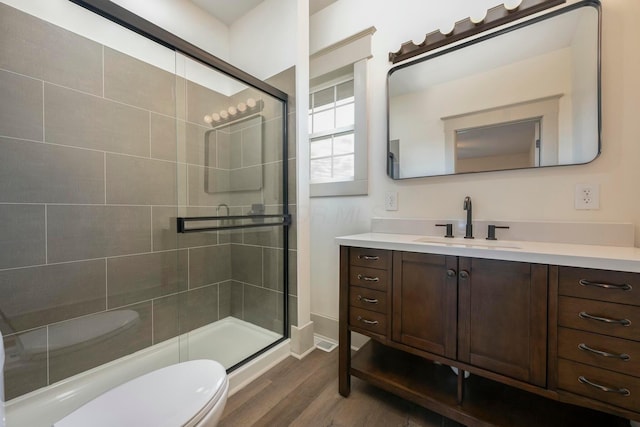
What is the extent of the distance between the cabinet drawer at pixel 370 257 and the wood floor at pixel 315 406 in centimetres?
74

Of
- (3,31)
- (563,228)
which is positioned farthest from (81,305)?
(563,228)

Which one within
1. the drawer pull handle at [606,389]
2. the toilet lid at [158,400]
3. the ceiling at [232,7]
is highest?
the ceiling at [232,7]

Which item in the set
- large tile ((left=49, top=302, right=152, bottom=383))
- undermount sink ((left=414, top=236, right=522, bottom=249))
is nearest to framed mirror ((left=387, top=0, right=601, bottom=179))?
undermount sink ((left=414, top=236, right=522, bottom=249))

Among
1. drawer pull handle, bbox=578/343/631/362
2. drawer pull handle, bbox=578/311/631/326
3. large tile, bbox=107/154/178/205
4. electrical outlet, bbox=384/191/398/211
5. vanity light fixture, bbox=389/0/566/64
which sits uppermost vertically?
vanity light fixture, bbox=389/0/566/64

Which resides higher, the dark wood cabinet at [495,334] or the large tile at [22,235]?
the large tile at [22,235]

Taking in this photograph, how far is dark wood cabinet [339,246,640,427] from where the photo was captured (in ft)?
2.79

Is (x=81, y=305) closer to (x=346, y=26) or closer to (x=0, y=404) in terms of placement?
(x=0, y=404)

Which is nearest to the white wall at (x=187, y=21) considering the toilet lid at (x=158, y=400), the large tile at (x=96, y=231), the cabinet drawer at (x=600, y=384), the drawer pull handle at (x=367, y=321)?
the large tile at (x=96, y=231)

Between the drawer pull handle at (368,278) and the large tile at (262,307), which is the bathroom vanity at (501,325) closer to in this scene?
the drawer pull handle at (368,278)

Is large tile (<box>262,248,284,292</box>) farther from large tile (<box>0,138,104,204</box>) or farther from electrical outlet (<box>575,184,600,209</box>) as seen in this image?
electrical outlet (<box>575,184,600,209</box>)

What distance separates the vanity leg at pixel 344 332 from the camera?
4.62ft

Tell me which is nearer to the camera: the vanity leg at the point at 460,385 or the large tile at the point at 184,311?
the vanity leg at the point at 460,385

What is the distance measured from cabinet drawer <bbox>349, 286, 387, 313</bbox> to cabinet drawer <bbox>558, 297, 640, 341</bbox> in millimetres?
662

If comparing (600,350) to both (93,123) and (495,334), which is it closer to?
(495,334)
